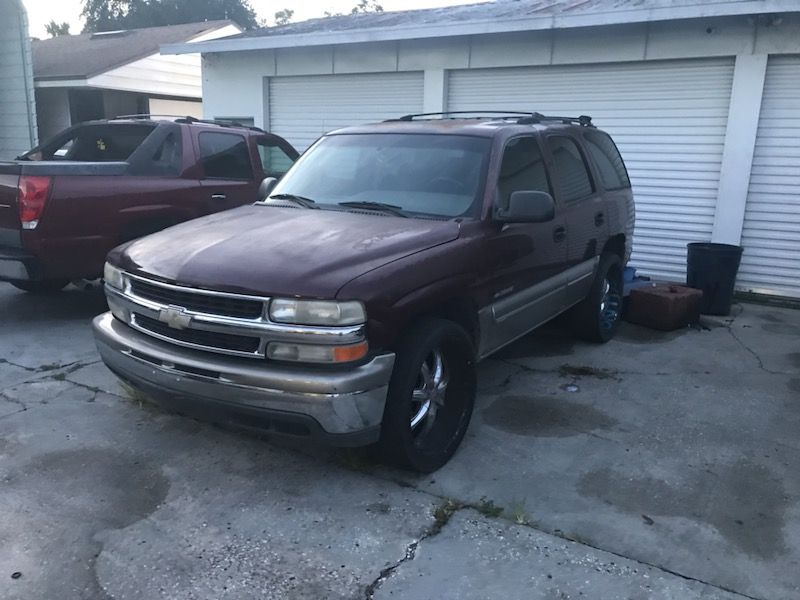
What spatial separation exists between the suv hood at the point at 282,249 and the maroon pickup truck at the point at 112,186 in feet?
7.44

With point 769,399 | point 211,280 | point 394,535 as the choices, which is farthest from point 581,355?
point 211,280

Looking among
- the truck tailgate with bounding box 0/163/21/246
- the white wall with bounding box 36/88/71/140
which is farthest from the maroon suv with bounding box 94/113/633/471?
the white wall with bounding box 36/88/71/140

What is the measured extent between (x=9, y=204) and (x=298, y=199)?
9.50 ft

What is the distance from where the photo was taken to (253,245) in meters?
3.87

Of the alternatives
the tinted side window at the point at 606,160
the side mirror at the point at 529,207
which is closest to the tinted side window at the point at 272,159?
the tinted side window at the point at 606,160

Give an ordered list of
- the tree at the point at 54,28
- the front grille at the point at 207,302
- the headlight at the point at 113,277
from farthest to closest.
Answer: the tree at the point at 54,28 → the headlight at the point at 113,277 → the front grille at the point at 207,302

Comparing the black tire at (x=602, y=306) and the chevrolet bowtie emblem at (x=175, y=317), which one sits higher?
the chevrolet bowtie emblem at (x=175, y=317)

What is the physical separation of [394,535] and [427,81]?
8.49m

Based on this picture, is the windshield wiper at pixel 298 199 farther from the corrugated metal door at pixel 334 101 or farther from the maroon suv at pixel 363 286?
the corrugated metal door at pixel 334 101

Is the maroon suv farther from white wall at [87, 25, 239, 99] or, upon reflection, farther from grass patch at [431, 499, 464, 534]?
white wall at [87, 25, 239, 99]

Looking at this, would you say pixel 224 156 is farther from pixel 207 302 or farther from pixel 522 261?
pixel 207 302

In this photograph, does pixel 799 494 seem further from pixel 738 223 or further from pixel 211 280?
pixel 738 223

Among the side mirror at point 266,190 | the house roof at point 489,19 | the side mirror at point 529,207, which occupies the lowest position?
the side mirror at point 266,190

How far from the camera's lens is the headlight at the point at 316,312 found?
131 inches
